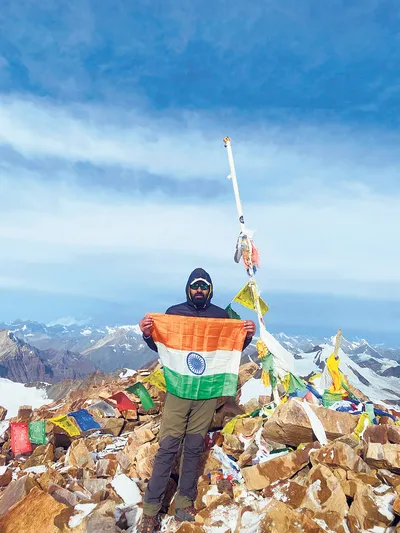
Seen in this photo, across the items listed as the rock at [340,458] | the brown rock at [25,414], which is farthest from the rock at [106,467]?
the brown rock at [25,414]

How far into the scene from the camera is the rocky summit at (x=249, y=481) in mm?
6188

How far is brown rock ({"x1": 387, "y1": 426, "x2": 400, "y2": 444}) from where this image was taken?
26.9 ft

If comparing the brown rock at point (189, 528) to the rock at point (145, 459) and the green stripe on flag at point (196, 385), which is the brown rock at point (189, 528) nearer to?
the green stripe on flag at point (196, 385)

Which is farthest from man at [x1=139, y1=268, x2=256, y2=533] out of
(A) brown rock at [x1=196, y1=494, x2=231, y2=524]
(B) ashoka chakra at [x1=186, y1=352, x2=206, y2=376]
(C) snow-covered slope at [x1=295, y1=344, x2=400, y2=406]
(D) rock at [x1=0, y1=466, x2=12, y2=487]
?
(C) snow-covered slope at [x1=295, y1=344, x2=400, y2=406]

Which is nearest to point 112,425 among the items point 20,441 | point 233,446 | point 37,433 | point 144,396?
point 144,396

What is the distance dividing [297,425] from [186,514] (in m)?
2.63

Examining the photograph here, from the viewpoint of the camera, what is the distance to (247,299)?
10500 mm

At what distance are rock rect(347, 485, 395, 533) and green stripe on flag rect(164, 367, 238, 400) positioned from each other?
9.17 feet

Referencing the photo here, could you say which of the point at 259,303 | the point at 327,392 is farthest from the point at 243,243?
the point at 327,392

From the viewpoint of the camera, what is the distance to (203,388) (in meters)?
7.83

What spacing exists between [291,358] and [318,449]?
2.99m

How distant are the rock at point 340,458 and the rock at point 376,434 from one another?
1.02m

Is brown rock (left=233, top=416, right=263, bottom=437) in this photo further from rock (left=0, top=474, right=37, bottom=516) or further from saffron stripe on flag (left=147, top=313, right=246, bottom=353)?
rock (left=0, top=474, right=37, bottom=516)

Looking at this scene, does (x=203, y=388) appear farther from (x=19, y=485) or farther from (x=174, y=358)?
(x=19, y=485)
